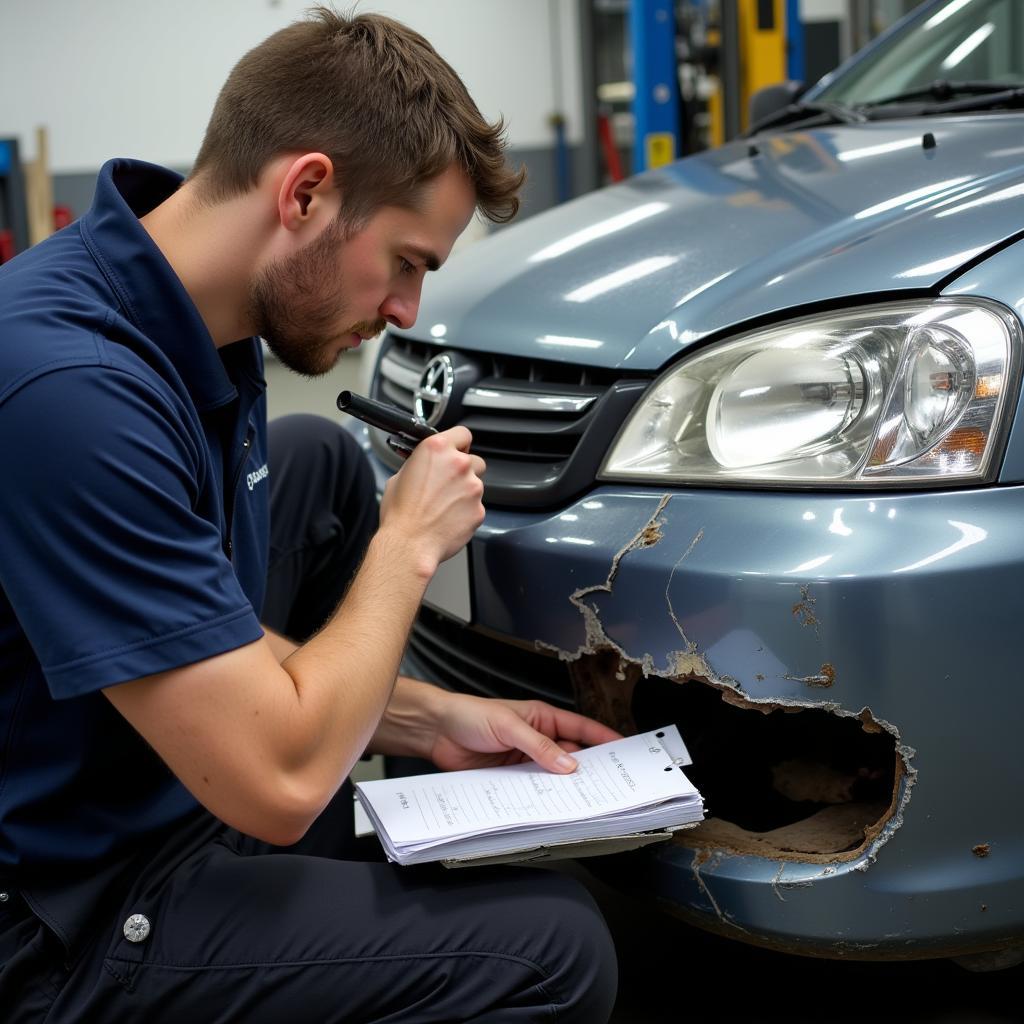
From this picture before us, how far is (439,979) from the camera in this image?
1.10 meters

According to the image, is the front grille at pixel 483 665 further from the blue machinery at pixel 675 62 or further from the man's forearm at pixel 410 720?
the blue machinery at pixel 675 62

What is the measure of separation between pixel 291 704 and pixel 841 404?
598mm

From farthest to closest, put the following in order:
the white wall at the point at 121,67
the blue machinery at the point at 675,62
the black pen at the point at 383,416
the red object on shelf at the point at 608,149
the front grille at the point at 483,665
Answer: the red object on shelf at the point at 608,149 < the white wall at the point at 121,67 < the blue machinery at the point at 675,62 < the front grille at the point at 483,665 < the black pen at the point at 383,416

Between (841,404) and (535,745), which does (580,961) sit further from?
(841,404)

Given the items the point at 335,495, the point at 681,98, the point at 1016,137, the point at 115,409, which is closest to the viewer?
the point at 115,409

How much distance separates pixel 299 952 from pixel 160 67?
7.71 metres

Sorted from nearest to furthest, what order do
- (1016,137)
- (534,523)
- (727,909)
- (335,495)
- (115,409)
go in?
(115,409), (727,909), (534,523), (1016,137), (335,495)

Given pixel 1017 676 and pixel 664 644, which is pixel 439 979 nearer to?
pixel 664 644

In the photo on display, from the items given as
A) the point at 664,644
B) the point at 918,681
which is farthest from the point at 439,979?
the point at 918,681

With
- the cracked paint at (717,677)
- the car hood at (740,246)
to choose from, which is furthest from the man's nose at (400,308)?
the cracked paint at (717,677)

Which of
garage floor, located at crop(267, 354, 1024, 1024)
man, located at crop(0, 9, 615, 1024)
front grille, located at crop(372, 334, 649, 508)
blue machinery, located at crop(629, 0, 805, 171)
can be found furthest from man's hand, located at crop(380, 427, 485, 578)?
blue machinery, located at crop(629, 0, 805, 171)

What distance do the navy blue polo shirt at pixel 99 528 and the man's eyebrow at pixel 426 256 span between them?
0.22 metres

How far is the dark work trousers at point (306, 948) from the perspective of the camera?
1.08m

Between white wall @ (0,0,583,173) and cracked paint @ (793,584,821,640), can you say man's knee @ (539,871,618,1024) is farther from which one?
white wall @ (0,0,583,173)
